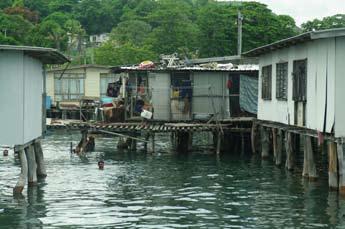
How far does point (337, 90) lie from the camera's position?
18891 millimetres

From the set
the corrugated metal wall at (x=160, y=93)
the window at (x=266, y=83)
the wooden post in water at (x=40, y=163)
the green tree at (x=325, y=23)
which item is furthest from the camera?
the green tree at (x=325, y=23)

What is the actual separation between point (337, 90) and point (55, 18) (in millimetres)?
70640

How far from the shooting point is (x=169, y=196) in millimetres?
19750

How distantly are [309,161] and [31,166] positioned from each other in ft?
26.3

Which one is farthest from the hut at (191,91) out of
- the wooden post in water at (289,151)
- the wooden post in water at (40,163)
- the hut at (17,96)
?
the hut at (17,96)

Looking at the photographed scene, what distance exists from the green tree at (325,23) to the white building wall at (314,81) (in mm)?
40512

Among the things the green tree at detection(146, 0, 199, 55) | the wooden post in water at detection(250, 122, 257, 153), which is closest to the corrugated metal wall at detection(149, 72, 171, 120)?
Answer: the wooden post in water at detection(250, 122, 257, 153)

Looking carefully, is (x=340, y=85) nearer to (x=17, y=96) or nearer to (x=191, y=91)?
(x=17, y=96)

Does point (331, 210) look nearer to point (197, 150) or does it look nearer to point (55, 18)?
point (197, 150)

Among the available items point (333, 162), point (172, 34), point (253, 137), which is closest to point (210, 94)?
point (253, 137)

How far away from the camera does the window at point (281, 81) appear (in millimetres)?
25359

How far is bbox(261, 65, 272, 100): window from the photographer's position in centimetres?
2812

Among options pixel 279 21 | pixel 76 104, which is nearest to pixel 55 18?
pixel 279 21

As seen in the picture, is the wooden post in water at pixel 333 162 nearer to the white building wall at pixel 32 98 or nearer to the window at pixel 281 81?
the window at pixel 281 81
